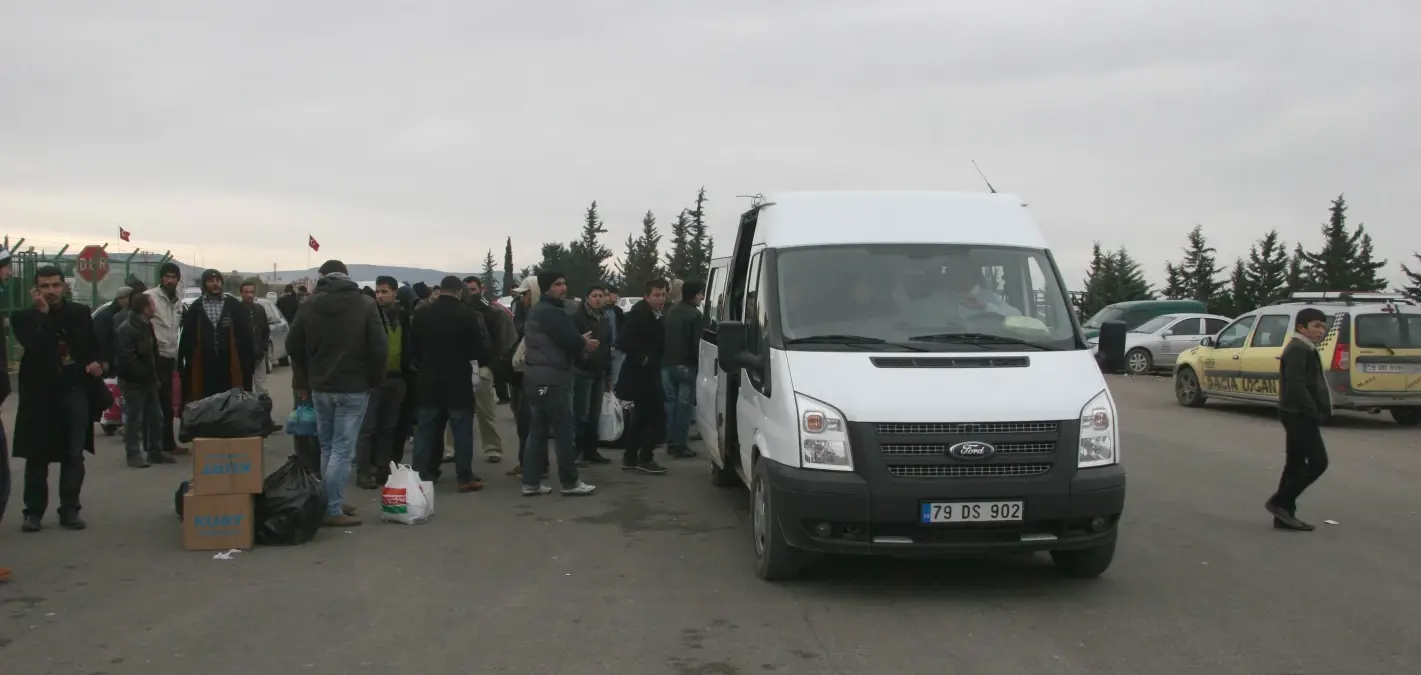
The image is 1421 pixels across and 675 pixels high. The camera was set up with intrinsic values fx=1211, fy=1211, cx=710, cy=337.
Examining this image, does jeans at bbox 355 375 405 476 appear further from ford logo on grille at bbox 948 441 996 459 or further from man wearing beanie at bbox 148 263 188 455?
ford logo on grille at bbox 948 441 996 459

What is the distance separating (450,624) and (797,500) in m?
1.92

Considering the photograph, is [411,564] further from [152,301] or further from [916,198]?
[152,301]

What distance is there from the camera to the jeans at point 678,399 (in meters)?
12.6

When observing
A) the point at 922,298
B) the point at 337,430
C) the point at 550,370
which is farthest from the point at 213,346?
the point at 922,298

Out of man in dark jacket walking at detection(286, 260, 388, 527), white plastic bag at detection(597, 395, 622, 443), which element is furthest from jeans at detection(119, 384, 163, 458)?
white plastic bag at detection(597, 395, 622, 443)

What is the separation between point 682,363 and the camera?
12.4 meters

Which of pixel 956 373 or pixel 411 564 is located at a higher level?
pixel 956 373

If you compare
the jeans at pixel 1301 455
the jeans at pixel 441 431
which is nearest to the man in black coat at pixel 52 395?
the jeans at pixel 441 431

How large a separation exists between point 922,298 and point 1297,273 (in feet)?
233

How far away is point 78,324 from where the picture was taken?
865 cm

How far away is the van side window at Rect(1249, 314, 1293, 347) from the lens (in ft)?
57.0

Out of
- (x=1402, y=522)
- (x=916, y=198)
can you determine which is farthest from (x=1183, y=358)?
(x=916, y=198)

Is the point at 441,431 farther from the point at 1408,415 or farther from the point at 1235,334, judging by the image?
the point at 1408,415

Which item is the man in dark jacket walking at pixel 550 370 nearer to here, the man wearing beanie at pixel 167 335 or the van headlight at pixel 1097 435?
the man wearing beanie at pixel 167 335
